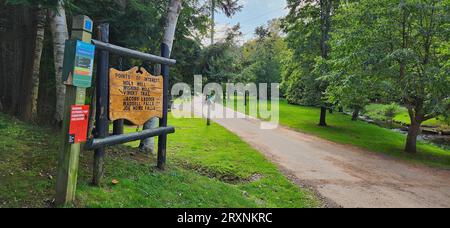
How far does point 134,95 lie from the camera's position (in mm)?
4918

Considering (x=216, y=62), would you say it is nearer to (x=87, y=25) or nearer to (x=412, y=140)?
(x=412, y=140)

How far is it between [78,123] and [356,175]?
749 cm

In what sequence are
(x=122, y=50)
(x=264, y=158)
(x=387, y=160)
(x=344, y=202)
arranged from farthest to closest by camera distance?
(x=387, y=160), (x=264, y=158), (x=344, y=202), (x=122, y=50)

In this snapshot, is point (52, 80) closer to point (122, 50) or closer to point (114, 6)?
point (114, 6)

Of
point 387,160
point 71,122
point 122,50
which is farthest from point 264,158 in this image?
point 71,122

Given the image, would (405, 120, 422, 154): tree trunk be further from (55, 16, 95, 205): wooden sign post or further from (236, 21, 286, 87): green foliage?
(236, 21, 286, 87): green foliage

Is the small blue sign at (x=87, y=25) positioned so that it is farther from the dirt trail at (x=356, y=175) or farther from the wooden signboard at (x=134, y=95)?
the dirt trail at (x=356, y=175)

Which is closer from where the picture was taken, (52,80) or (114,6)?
(114,6)

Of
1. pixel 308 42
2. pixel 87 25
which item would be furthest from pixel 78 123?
pixel 308 42

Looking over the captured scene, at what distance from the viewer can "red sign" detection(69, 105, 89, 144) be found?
357 cm

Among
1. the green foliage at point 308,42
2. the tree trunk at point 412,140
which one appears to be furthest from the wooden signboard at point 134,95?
the green foliage at point 308,42

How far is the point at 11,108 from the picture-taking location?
7.29 metres

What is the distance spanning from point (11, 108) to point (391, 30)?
12526 millimetres

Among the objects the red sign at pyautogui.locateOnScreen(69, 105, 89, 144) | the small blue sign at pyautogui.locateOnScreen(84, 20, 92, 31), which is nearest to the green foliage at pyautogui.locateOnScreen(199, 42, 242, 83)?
the small blue sign at pyautogui.locateOnScreen(84, 20, 92, 31)
